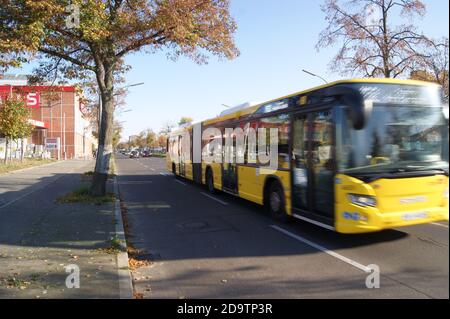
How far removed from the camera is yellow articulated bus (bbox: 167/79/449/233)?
5363mm

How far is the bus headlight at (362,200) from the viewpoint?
635 cm

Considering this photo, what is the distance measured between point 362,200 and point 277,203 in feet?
11.0

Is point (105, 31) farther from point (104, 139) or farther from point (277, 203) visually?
point (277, 203)

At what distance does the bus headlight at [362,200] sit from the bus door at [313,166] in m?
0.59

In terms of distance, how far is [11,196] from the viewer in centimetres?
1470

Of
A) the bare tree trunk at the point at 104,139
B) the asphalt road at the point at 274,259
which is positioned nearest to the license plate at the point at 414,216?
the asphalt road at the point at 274,259

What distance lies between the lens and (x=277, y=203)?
9695mm

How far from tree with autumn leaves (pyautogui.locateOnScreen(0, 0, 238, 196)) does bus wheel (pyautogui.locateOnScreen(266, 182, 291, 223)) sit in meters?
5.32

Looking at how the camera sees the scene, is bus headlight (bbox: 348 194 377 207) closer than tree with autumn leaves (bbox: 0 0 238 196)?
Yes

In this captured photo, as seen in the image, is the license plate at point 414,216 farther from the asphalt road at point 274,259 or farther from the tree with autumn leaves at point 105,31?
the tree with autumn leaves at point 105,31

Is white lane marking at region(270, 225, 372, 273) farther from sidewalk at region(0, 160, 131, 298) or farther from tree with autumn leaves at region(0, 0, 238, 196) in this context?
tree with autumn leaves at region(0, 0, 238, 196)

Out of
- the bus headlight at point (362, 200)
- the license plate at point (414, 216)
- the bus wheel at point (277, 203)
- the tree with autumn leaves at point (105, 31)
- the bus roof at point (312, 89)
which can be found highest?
the tree with autumn leaves at point (105, 31)

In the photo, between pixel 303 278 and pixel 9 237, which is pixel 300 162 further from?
pixel 9 237

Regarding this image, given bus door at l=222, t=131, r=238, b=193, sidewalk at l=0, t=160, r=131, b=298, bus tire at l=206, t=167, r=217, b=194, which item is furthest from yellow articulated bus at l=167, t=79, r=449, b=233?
bus tire at l=206, t=167, r=217, b=194
